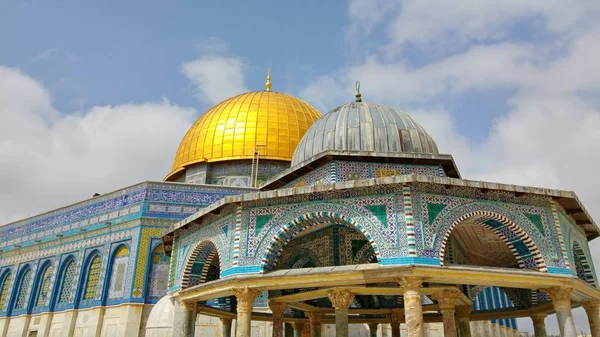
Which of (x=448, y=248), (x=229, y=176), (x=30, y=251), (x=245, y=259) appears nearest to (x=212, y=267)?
(x=245, y=259)

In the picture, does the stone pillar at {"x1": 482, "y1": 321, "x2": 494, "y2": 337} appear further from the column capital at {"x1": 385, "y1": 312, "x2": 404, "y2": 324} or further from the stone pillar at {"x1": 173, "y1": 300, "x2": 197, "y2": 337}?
the stone pillar at {"x1": 173, "y1": 300, "x2": 197, "y2": 337}

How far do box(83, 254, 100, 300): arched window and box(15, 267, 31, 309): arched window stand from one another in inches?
182

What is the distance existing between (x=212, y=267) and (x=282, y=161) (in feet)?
31.9

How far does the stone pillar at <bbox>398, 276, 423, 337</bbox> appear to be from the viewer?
8.75m

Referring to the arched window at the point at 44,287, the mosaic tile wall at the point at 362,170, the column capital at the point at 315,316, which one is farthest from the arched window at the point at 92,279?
the mosaic tile wall at the point at 362,170

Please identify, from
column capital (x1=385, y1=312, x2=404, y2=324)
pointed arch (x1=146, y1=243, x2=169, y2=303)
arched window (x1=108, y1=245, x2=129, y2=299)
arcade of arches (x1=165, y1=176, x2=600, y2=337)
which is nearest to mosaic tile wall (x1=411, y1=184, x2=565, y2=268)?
arcade of arches (x1=165, y1=176, x2=600, y2=337)

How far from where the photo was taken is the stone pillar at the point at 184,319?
11672mm

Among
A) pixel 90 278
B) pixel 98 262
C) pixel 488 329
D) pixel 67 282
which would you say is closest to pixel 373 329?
pixel 488 329

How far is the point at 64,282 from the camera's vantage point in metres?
21.1

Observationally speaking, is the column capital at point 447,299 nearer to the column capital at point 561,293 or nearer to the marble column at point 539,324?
the column capital at point 561,293

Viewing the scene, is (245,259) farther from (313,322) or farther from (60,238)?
(60,238)

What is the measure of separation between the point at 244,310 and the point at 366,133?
21.7 ft

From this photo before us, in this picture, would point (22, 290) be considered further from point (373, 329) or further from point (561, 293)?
point (561, 293)

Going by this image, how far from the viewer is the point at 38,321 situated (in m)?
21.1
